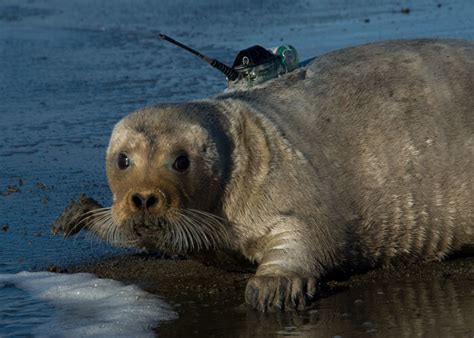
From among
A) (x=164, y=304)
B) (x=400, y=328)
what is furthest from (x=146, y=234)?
(x=400, y=328)

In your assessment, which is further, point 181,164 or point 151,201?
point 181,164

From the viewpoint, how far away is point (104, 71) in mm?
10695

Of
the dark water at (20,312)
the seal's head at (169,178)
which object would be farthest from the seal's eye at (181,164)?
the dark water at (20,312)

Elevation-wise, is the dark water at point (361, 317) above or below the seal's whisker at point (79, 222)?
below

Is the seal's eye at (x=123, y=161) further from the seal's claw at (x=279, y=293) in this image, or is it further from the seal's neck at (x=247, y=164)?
the seal's claw at (x=279, y=293)

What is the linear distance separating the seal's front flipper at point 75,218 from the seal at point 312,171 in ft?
0.07

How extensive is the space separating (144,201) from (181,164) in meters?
0.33

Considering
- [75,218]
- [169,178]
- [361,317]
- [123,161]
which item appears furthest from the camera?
[75,218]

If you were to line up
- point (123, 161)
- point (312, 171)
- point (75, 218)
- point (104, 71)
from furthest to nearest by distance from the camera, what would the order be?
point (104, 71) → point (75, 218) → point (312, 171) → point (123, 161)

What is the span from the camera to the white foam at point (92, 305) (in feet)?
15.7

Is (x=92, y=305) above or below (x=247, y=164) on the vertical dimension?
below

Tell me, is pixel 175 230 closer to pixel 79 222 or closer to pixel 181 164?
pixel 181 164

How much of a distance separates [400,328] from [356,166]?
4.17 ft

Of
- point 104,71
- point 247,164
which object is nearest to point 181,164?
point 247,164
